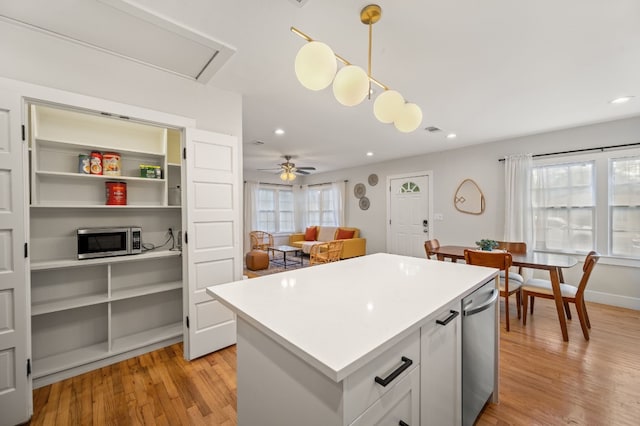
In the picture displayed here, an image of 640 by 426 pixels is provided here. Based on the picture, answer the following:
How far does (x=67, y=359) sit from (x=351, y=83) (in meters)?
2.89

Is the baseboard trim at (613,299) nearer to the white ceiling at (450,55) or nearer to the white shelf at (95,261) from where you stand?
the white ceiling at (450,55)

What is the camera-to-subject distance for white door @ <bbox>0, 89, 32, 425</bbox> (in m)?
1.51

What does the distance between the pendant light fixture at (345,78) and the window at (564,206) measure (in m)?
3.78

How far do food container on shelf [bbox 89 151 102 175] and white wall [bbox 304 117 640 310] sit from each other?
17.1 feet

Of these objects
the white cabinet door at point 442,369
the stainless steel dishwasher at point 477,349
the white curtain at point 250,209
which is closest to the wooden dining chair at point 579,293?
the stainless steel dishwasher at point 477,349

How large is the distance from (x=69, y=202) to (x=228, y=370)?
76.6 inches

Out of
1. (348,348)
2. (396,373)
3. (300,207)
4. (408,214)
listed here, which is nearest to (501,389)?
(396,373)

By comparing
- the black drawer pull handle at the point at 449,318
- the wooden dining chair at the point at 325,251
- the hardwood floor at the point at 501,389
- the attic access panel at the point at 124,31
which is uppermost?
the attic access panel at the point at 124,31

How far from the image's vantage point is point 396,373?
2.73 feet

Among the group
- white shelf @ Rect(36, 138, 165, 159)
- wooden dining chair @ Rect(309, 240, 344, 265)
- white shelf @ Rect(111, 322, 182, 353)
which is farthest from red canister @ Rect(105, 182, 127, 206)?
wooden dining chair @ Rect(309, 240, 344, 265)

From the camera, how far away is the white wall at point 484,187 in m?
3.42

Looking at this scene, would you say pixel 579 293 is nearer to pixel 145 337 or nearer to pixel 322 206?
pixel 145 337

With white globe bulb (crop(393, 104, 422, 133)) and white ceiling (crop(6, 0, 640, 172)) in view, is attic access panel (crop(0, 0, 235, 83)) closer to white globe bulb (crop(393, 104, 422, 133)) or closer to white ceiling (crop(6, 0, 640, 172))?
white ceiling (crop(6, 0, 640, 172))

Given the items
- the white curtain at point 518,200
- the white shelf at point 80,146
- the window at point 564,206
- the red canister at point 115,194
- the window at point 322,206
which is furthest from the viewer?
the window at point 322,206
